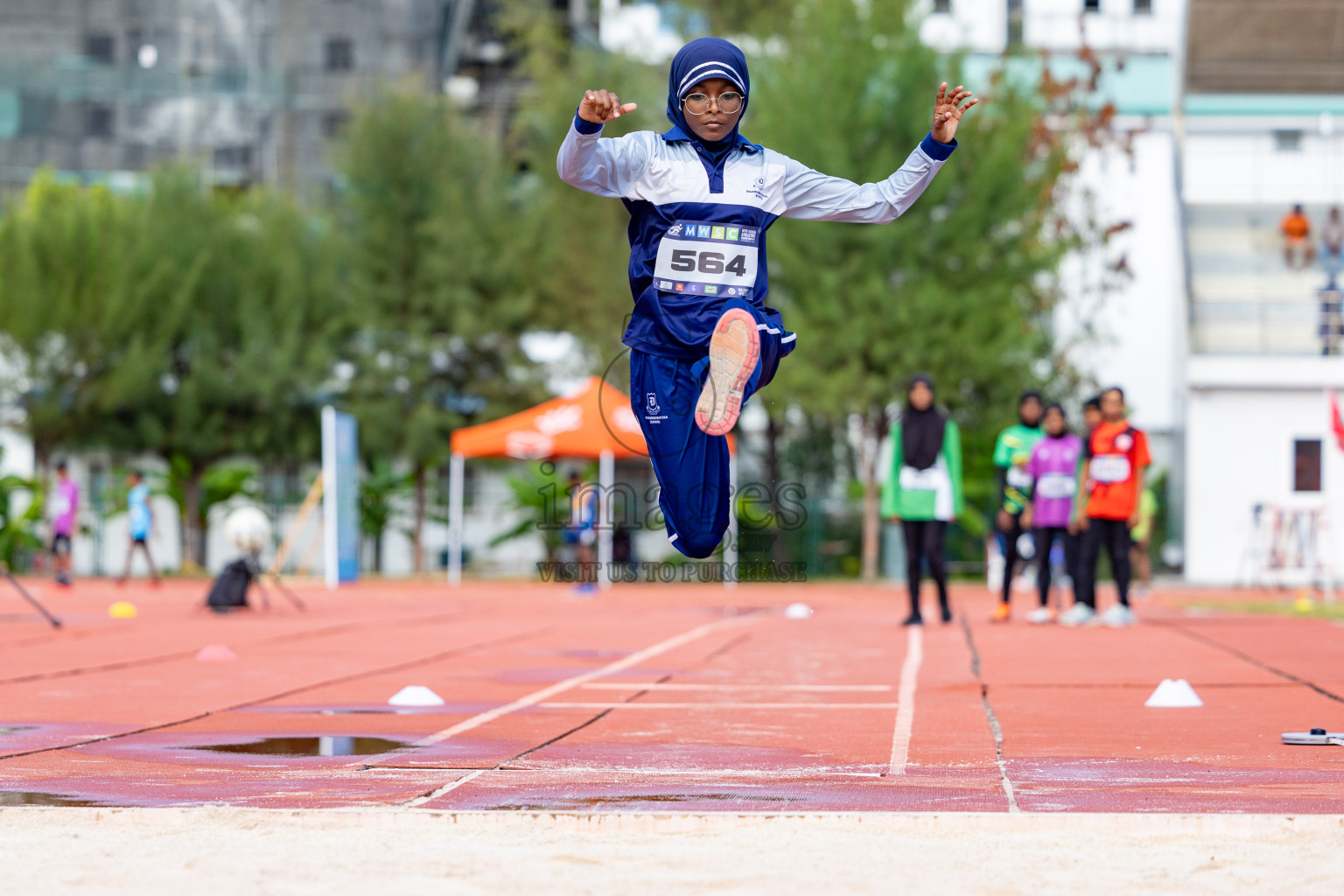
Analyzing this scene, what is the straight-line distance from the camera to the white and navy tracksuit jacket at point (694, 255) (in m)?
5.97

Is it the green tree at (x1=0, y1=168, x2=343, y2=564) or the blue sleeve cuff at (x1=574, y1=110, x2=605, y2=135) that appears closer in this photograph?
the blue sleeve cuff at (x1=574, y1=110, x2=605, y2=135)

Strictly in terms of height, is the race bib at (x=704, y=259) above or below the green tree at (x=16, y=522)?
above

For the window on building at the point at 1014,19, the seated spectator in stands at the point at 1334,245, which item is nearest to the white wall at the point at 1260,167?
the seated spectator in stands at the point at 1334,245

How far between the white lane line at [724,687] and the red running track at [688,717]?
0.05m

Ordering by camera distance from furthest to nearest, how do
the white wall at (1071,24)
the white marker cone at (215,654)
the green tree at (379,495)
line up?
the white wall at (1071,24) < the green tree at (379,495) < the white marker cone at (215,654)

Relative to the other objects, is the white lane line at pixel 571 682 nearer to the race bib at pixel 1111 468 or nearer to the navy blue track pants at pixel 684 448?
the navy blue track pants at pixel 684 448

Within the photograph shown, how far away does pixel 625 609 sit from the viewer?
17.8 m

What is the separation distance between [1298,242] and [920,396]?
17739 millimetres

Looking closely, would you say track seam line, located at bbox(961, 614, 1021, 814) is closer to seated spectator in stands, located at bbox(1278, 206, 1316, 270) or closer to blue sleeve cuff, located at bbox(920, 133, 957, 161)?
blue sleeve cuff, located at bbox(920, 133, 957, 161)

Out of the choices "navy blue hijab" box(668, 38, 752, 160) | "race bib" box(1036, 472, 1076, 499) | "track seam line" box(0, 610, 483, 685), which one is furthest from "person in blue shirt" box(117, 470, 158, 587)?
"navy blue hijab" box(668, 38, 752, 160)

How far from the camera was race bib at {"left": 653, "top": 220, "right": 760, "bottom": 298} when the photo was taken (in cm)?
598

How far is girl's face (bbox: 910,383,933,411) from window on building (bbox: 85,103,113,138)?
40.1 meters

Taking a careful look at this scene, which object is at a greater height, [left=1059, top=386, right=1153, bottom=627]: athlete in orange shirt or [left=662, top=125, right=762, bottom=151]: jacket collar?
[left=662, top=125, right=762, bottom=151]: jacket collar

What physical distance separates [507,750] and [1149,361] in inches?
1149
